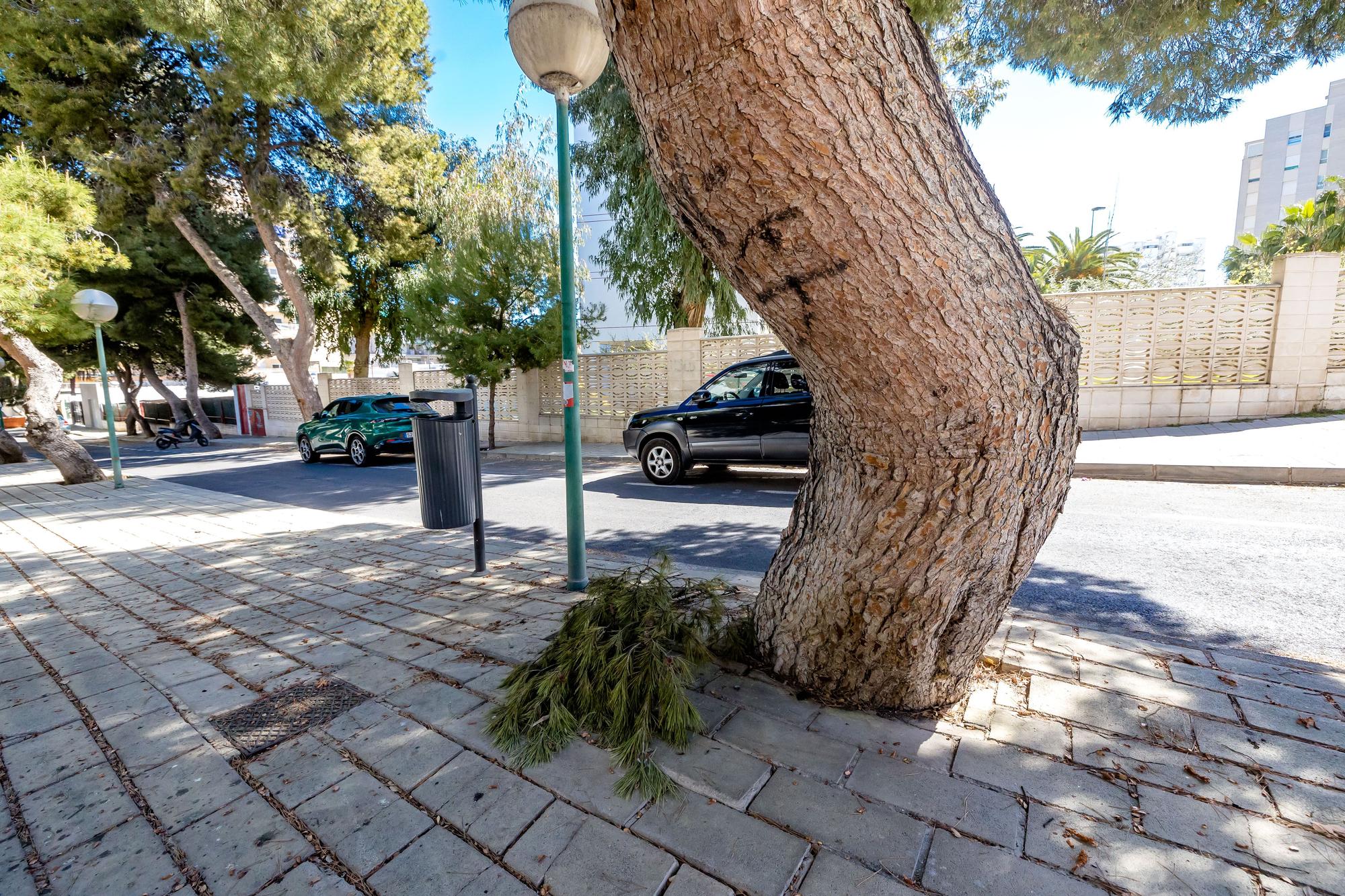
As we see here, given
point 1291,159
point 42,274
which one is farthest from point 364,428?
point 1291,159

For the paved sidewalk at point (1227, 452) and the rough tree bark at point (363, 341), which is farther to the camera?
the rough tree bark at point (363, 341)

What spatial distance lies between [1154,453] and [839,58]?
8842mm

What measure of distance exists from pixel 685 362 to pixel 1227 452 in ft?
28.6

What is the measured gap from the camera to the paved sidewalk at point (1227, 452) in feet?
21.3

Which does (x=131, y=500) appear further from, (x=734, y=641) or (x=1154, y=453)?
(x=1154, y=453)

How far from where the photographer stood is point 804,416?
7332mm

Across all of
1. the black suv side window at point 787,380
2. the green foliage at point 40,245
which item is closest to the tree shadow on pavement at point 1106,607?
the black suv side window at point 787,380

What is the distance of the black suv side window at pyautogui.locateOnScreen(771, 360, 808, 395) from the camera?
7.41 m

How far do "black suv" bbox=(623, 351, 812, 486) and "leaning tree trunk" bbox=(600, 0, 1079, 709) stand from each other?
17.3ft

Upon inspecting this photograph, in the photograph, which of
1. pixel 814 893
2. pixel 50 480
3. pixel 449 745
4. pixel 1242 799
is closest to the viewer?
Answer: pixel 814 893

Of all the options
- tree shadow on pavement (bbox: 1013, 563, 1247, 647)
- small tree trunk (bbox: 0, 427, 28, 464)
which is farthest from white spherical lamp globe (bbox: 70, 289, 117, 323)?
tree shadow on pavement (bbox: 1013, 563, 1247, 647)

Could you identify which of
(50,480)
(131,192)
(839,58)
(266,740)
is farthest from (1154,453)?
(131,192)

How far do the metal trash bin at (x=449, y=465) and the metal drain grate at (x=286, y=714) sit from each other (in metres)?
1.41

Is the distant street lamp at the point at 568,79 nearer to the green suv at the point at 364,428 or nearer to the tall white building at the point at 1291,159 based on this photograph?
the green suv at the point at 364,428
